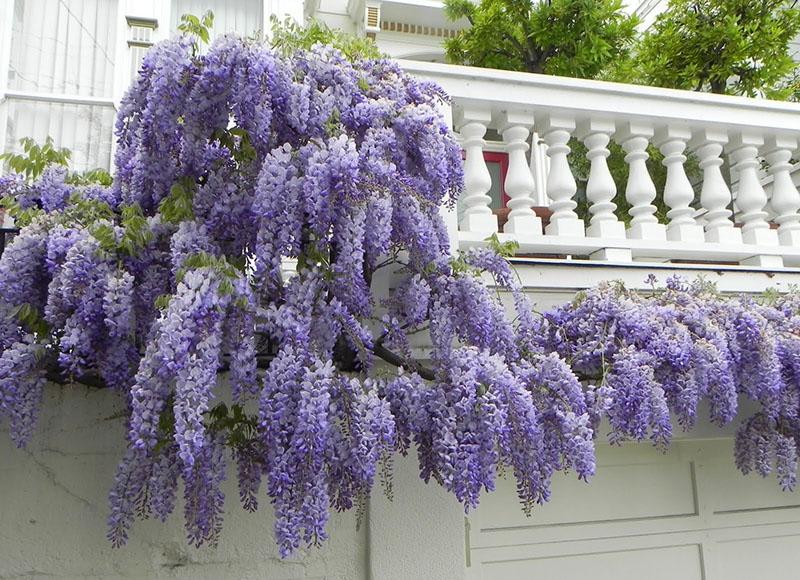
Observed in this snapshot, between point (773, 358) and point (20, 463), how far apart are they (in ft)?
10.0

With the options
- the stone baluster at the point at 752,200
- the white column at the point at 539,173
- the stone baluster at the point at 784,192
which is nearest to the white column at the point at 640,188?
the stone baluster at the point at 752,200

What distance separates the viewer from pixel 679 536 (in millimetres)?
3457

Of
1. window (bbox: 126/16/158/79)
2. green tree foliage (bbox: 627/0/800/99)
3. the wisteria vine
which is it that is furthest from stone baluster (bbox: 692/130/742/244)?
window (bbox: 126/16/158/79)

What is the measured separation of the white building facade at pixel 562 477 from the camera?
8.47 ft

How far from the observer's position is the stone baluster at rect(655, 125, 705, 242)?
139 inches

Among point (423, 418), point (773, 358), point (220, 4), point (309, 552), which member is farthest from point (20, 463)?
point (220, 4)

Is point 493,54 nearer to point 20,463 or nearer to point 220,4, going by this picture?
point 220,4

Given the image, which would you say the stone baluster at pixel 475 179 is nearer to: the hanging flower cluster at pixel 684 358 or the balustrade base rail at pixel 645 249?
the balustrade base rail at pixel 645 249

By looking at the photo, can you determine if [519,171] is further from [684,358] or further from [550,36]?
[550,36]

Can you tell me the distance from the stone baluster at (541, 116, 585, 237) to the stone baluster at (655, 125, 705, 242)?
56cm

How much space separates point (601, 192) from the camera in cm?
344

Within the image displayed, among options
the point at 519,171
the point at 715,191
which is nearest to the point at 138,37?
the point at 519,171

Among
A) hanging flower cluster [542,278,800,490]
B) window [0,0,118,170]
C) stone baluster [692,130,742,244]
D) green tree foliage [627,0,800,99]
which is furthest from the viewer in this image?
green tree foliage [627,0,800,99]

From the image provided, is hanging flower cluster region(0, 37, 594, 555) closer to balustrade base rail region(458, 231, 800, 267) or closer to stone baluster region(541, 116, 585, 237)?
balustrade base rail region(458, 231, 800, 267)
